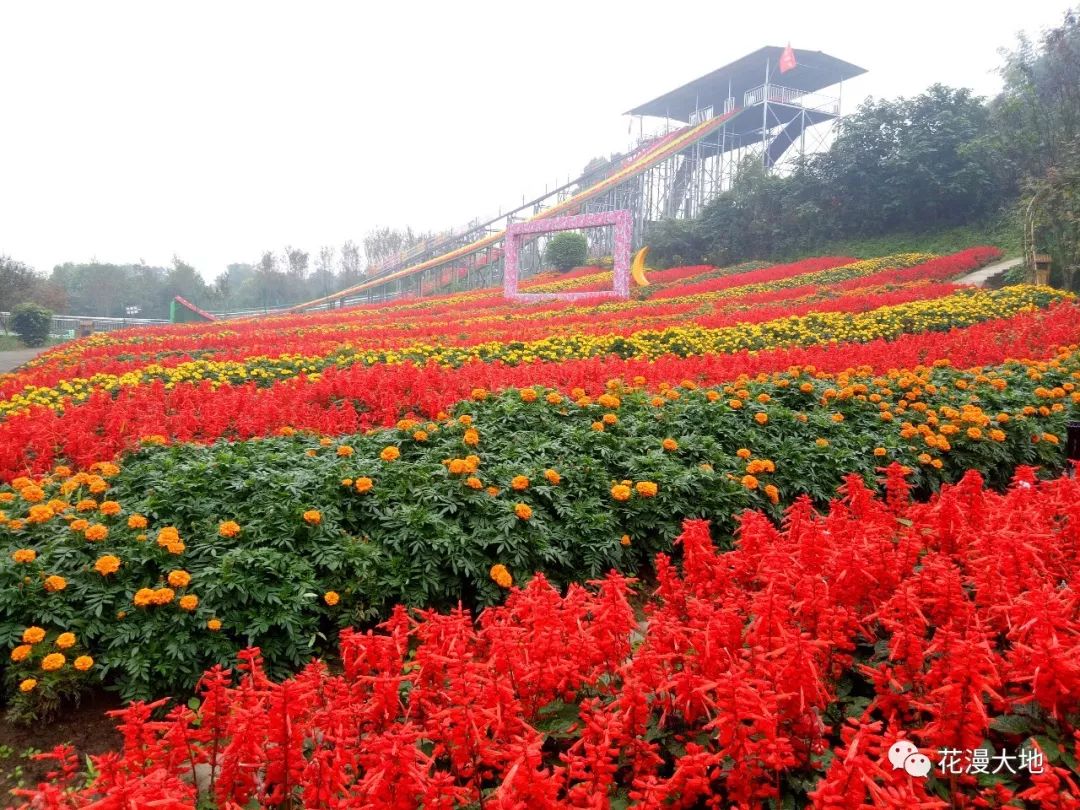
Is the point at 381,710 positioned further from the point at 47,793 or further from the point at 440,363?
the point at 440,363

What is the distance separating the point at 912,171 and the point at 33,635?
90.4 ft

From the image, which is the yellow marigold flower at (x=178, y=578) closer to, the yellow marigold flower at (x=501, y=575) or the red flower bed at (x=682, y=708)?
the red flower bed at (x=682, y=708)

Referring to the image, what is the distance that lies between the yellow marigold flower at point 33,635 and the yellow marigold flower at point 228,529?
64 centimetres

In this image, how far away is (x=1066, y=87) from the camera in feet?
59.6

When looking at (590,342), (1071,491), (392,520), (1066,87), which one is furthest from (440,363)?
(1066,87)

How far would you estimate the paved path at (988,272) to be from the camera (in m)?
16.8

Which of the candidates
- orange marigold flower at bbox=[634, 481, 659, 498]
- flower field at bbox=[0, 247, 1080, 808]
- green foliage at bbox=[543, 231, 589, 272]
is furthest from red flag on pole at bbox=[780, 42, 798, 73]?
orange marigold flower at bbox=[634, 481, 659, 498]

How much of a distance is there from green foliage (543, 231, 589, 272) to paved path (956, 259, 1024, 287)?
1729cm

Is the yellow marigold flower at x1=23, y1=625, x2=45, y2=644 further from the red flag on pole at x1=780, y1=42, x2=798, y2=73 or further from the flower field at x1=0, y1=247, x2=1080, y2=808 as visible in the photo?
the red flag on pole at x1=780, y1=42, x2=798, y2=73

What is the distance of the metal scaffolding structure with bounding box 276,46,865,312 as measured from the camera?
33.1 m

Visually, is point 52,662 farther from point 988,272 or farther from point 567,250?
point 567,250

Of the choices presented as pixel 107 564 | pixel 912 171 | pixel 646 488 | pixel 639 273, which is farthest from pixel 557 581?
pixel 912 171

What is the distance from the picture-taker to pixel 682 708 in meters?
1.50

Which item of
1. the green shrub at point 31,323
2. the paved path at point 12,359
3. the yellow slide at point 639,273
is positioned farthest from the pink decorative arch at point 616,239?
the green shrub at point 31,323
